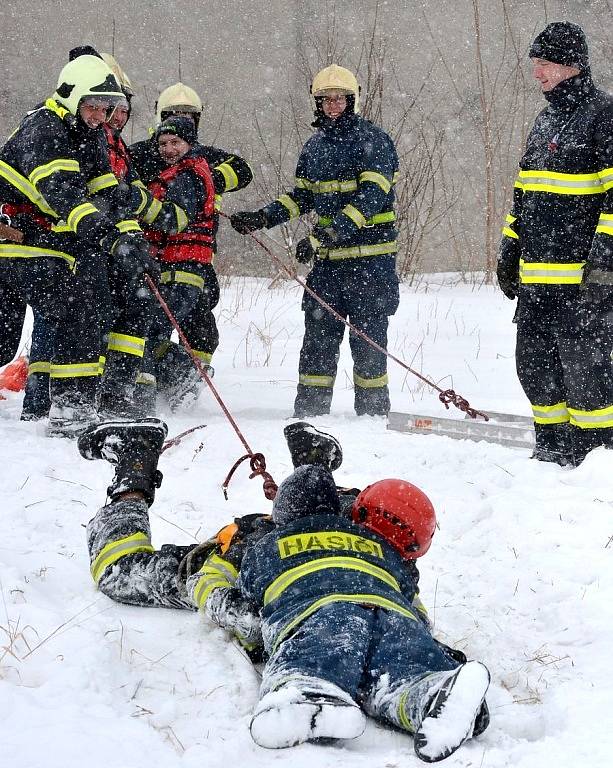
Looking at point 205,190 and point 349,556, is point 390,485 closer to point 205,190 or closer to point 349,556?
point 349,556

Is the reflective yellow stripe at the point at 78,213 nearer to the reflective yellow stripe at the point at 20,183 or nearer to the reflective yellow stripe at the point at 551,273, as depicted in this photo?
the reflective yellow stripe at the point at 20,183

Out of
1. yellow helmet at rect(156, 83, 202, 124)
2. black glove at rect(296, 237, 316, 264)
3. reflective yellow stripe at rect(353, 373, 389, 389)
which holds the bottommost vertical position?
reflective yellow stripe at rect(353, 373, 389, 389)

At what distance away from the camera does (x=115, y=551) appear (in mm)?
2973

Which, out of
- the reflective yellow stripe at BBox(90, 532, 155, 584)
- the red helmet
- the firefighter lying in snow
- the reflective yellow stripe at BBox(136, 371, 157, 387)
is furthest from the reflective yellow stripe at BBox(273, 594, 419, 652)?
the reflective yellow stripe at BBox(136, 371, 157, 387)

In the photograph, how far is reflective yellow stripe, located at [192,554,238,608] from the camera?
2734 mm

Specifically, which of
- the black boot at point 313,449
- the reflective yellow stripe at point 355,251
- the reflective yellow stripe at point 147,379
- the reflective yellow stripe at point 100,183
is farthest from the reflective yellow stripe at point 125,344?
the black boot at point 313,449

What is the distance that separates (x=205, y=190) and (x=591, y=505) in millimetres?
3170

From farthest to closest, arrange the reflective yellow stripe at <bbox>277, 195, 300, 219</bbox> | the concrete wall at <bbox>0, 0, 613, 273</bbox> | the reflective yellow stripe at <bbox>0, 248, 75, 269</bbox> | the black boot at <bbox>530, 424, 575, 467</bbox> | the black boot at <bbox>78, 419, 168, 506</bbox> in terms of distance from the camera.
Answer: the concrete wall at <bbox>0, 0, 613, 273</bbox> → the reflective yellow stripe at <bbox>277, 195, 300, 219</bbox> → the reflective yellow stripe at <bbox>0, 248, 75, 269</bbox> → the black boot at <bbox>530, 424, 575, 467</bbox> → the black boot at <bbox>78, 419, 168, 506</bbox>

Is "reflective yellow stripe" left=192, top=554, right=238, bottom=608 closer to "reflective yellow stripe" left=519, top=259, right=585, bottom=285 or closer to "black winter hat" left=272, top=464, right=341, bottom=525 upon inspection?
"black winter hat" left=272, top=464, right=341, bottom=525

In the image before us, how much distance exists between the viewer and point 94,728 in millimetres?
2039

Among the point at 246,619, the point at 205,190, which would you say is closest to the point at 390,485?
the point at 246,619

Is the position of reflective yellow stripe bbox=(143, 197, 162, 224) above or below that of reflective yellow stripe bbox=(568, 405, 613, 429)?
above

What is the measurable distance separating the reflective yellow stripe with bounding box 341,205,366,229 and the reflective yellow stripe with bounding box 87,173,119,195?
1.55 metres

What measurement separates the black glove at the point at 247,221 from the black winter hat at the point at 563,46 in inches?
87.4
